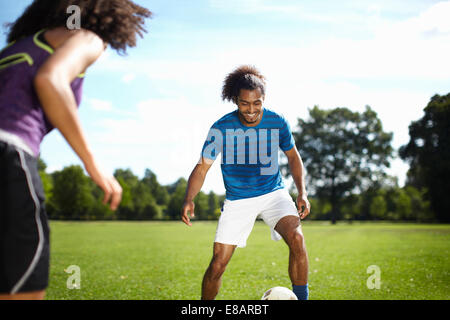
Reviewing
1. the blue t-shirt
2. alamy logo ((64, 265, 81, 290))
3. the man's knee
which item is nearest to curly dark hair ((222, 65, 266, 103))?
the blue t-shirt

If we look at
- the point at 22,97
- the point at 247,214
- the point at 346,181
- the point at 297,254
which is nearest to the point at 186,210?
the point at 247,214

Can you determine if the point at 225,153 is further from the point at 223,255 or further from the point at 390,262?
the point at 390,262

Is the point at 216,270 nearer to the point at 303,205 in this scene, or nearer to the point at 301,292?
the point at 301,292

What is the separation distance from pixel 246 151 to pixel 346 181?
4436cm

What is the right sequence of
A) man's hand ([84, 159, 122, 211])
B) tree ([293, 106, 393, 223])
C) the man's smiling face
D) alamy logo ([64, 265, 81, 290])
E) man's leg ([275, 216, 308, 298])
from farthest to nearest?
tree ([293, 106, 393, 223])
alamy logo ([64, 265, 81, 290])
the man's smiling face
man's leg ([275, 216, 308, 298])
man's hand ([84, 159, 122, 211])

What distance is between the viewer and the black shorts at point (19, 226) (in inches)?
61.2

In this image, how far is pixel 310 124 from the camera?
48625mm

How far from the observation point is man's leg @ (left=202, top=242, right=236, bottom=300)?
3777 millimetres

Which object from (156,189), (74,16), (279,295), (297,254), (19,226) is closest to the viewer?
(19,226)

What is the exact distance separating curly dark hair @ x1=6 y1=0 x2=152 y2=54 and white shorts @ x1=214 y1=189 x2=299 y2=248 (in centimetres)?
223

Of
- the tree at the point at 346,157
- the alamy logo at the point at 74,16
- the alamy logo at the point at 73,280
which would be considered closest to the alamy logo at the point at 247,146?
the alamy logo at the point at 74,16

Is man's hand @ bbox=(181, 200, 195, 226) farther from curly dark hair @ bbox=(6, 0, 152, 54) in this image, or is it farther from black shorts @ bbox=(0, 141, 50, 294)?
black shorts @ bbox=(0, 141, 50, 294)

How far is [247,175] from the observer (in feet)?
13.2
